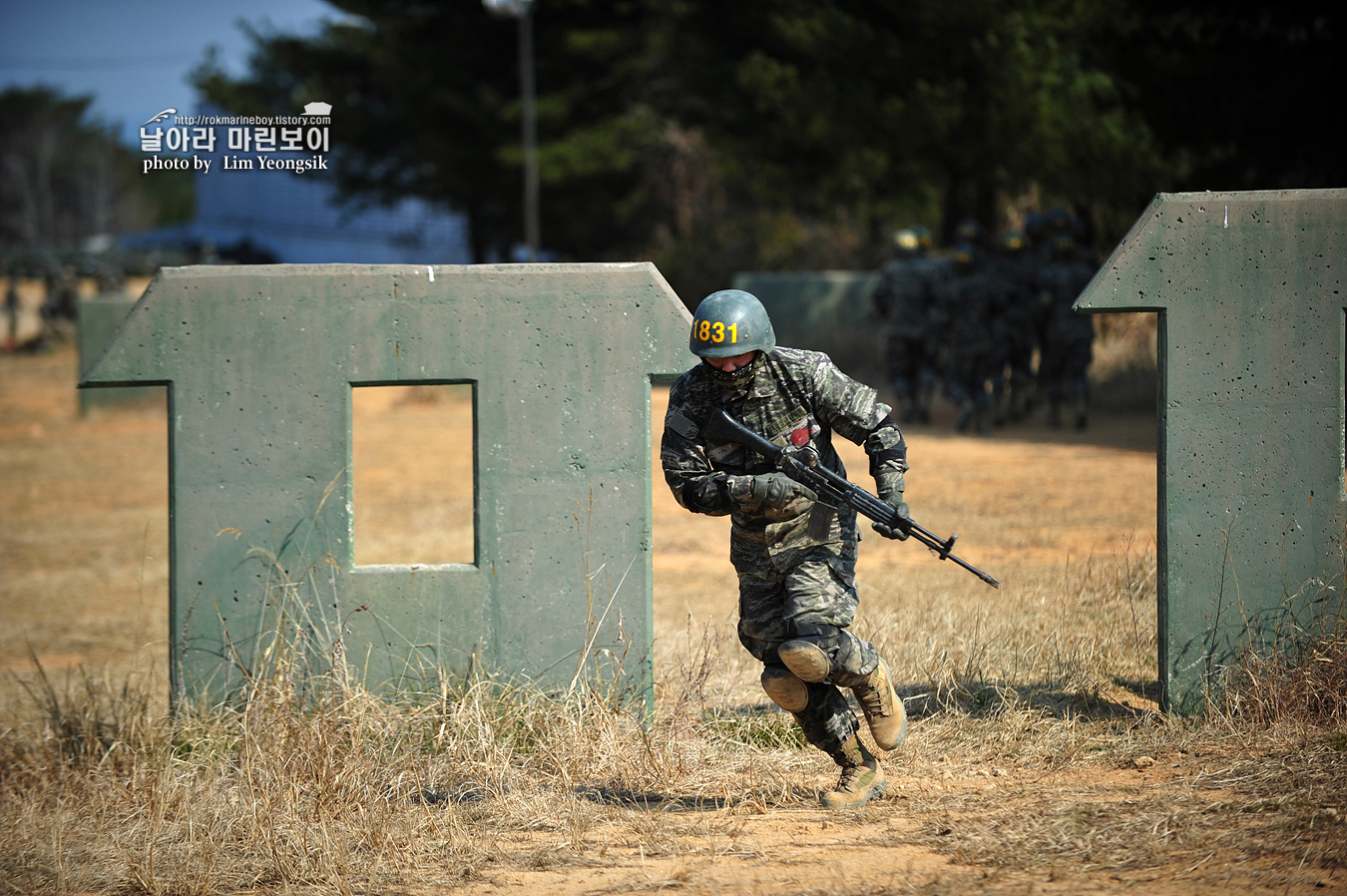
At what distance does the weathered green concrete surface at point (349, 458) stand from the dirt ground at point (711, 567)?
108 cm

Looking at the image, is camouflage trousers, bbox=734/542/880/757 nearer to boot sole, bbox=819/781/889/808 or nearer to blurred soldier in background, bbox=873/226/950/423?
boot sole, bbox=819/781/889/808

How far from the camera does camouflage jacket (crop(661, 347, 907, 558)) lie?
4363 mm

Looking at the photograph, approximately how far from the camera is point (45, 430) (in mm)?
18922

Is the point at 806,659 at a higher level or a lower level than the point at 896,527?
lower

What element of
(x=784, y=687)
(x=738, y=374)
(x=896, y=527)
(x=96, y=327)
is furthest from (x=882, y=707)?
(x=96, y=327)

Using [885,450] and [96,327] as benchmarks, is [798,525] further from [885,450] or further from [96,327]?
[96,327]

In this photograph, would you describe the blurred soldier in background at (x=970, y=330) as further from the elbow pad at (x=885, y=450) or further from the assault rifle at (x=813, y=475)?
the assault rifle at (x=813, y=475)

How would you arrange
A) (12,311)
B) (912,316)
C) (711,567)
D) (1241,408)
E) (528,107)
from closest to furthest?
(1241,408)
(711,567)
(912,316)
(528,107)
(12,311)

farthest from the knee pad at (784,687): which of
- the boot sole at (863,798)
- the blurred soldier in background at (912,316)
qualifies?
the blurred soldier in background at (912,316)

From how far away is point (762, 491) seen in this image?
4.14 metres

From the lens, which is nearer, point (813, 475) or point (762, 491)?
point (762, 491)

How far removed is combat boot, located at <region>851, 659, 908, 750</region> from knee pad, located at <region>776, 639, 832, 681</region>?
221mm

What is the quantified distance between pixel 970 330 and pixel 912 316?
0.88 meters

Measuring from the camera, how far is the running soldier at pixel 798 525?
4281 mm
